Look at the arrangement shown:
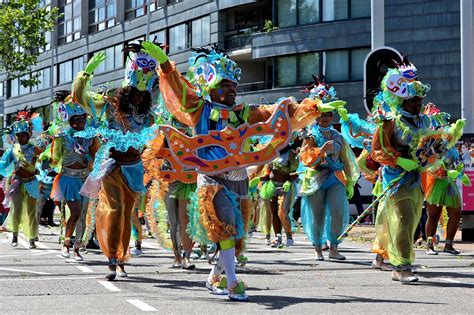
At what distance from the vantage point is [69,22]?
58125 millimetres

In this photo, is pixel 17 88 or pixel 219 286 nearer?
pixel 219 286

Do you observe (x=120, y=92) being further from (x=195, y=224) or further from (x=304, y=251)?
(x=304, y=251)

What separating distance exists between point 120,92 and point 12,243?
6.83 m

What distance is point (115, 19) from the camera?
51.5 metres

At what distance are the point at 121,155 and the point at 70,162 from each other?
3006 mm

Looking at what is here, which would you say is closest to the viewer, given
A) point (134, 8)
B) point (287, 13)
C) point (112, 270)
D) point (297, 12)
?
point (112, 270)

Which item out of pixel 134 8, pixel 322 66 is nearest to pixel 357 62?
pixel 322 66

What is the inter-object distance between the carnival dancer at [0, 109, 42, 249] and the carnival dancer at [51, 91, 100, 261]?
2.91 metres

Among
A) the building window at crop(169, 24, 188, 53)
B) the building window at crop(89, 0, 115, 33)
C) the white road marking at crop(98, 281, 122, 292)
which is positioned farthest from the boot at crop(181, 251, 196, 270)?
the building window at crop(89, 0, 115, 33)

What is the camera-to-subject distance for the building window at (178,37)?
145ft

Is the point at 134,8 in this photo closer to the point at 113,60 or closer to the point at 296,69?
the point at 113,60

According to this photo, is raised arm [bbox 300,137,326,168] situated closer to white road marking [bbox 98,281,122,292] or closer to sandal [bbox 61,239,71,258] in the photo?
sandal [bbox 61,239,71,258]

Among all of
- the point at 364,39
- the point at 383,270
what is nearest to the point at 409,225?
the point at 383,270

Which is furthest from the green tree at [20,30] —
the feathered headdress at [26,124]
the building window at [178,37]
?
the feathered headdress at [26,124]
